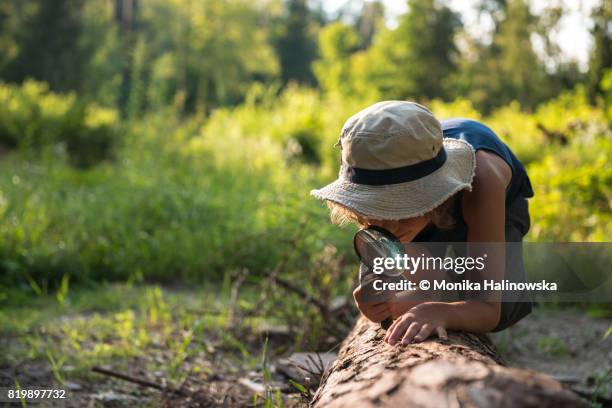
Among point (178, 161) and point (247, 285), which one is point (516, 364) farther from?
point (178, 161)

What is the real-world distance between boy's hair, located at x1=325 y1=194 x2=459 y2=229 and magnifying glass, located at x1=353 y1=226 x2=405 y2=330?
2.3 inches

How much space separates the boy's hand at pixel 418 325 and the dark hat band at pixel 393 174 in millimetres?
393

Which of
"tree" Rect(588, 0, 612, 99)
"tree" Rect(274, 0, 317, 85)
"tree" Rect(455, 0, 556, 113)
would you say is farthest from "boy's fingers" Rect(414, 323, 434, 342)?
"tree" Rect(274, 0, 317, 85)

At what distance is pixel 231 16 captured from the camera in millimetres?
41312

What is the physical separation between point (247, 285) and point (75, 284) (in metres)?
1.41

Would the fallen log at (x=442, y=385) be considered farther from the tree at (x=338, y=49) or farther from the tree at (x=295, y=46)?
the tree at (x=295, y=46)

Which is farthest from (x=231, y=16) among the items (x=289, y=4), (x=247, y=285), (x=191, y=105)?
(x=247, y=285)

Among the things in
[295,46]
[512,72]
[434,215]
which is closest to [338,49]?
[512,72]

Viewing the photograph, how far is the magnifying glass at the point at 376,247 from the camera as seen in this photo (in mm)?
2150

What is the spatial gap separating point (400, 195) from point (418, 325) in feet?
1.30

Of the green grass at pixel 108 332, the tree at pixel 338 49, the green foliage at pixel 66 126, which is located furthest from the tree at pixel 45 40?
the green grass at pixel 108 332

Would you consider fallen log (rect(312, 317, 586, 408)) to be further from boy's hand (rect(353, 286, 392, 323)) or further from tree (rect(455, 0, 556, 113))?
tree (rect(455, 0, 556, 113))

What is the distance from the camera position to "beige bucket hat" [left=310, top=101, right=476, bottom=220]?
2.07 meters

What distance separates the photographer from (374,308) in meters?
2.28
